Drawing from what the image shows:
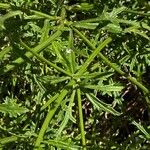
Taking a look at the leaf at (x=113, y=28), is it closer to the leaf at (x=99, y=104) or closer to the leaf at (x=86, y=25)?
the leaf at (x=86, y=25)

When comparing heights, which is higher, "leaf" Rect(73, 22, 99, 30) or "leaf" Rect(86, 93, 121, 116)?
"leaf" Rect(73, 22, 99, 30)

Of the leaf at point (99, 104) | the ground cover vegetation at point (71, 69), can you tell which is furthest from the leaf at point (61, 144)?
the leaf at point (99, 104)

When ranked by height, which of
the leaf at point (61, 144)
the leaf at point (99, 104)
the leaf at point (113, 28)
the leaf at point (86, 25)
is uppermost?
the leaf at point (86, 25)

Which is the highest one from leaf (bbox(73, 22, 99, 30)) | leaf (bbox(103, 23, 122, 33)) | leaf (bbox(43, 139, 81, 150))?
leaf (bbox(73, 22, 99, 30))

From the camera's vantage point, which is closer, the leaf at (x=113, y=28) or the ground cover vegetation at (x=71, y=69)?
the ground cover vegetation at (x=71, y=69)

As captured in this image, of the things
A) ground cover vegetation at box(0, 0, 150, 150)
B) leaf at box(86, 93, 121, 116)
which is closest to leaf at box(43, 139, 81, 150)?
ground cover vegetation at box(0, 0, 150, 150)

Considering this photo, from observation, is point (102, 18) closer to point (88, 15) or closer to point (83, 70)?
point (83, 70)

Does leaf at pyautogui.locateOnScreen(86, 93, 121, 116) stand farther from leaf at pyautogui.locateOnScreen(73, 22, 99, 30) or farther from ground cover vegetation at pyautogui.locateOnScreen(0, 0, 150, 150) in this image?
leaf at pyautogui.locateOnScreen(73, 22, 99, 30)

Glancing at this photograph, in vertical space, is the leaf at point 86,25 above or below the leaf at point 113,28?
above

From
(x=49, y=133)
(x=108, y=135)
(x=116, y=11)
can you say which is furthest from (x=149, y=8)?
(x=108, y=135)
